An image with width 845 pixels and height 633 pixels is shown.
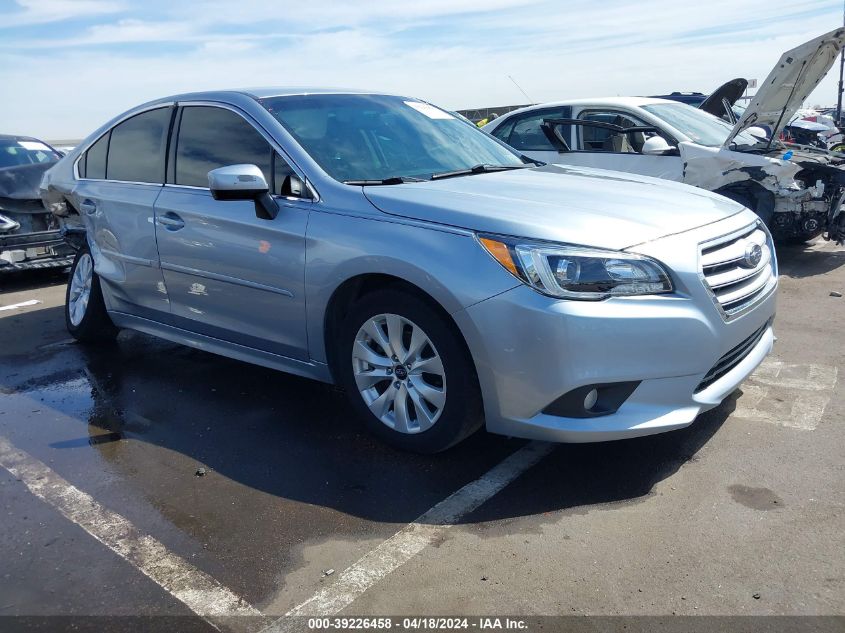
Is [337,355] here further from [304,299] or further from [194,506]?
[194,506]

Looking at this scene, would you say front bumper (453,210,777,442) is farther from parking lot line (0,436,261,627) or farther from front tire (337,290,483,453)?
parking lot line (0,436,261,627)

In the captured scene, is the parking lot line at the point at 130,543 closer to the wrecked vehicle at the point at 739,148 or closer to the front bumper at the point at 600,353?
the front bumper at the point at 600,353

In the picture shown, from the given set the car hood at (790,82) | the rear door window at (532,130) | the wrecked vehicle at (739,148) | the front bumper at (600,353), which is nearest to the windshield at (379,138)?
the front bumper at (600,353)

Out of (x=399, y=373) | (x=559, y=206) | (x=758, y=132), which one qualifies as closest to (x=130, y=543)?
(x=399, y=373)

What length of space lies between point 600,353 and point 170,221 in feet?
8.88

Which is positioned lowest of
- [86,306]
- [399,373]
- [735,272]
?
[86,306]

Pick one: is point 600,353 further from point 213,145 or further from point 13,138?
point 13,138

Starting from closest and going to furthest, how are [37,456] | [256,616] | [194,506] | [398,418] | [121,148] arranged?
[256,616], [194,506], [398,418], [37,456], [121,148]

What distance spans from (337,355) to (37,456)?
1652 mm

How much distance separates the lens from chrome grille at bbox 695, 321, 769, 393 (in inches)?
130

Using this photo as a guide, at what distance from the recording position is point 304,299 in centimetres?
382

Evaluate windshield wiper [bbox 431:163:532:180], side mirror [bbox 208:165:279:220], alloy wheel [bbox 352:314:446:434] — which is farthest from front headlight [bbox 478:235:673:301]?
side mirror [bbox 208:165:279:220]

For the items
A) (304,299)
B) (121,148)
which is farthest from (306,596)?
(121,148)

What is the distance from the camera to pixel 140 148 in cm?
497
